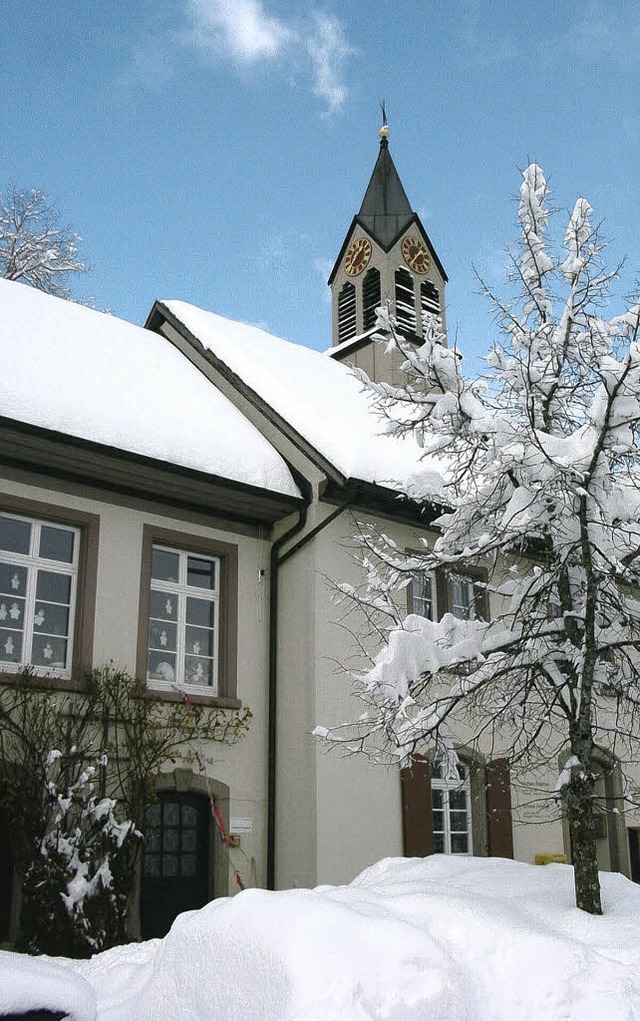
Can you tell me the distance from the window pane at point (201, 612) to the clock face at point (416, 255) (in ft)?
35.9

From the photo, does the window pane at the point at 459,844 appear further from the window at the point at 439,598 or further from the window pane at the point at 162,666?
the window pane at the point at 162,666

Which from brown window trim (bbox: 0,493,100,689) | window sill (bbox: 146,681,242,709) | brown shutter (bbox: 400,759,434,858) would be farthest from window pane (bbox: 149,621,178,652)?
brown shutter (bbox: 400,759,434,858)

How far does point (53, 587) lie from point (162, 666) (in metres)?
1.41

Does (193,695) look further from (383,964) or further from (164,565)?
(383,964)

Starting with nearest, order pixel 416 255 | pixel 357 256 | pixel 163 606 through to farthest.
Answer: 1. pixel 163 606
2. pixel 416 255
3. pixel 357 256

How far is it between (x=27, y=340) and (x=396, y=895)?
317 inches

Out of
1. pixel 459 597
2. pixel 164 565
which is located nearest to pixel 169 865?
pixel 164 565

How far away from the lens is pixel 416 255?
20.3 meters

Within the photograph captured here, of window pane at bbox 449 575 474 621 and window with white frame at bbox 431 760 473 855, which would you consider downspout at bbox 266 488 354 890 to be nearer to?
window with white frame at bbox 431 760 473 855

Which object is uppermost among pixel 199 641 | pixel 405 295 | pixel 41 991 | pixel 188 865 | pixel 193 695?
pixel 405 295

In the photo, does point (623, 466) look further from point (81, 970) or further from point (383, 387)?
point (81, 970)

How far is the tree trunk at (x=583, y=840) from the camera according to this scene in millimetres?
6285

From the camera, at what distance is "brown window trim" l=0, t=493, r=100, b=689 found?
32.1ft

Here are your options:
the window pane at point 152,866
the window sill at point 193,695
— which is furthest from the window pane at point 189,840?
the window sill at point 193,695
